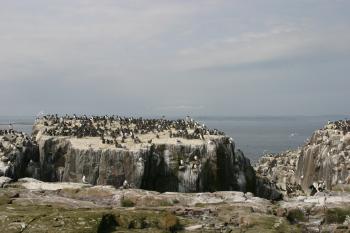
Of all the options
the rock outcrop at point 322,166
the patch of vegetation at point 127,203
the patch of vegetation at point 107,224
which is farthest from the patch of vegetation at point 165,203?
the rock outcrop at point 322,166

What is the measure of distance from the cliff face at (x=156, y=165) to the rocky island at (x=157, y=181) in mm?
188

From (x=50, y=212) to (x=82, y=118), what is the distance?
7454 cm

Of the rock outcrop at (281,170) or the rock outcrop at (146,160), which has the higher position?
the rock outcrop at (146,160)

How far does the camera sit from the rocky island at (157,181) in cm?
5225

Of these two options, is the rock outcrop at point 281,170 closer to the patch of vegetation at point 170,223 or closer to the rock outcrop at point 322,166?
the rock outcrop at point 322,166

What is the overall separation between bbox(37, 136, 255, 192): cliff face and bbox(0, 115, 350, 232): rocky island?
188mm

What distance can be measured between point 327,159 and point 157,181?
138 feet

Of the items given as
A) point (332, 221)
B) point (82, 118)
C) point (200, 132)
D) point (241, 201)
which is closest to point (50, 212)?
point (241, 201)

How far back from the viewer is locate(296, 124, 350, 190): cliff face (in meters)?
106

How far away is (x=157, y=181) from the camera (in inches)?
3713

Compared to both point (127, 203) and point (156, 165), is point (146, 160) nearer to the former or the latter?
point (156, 165)

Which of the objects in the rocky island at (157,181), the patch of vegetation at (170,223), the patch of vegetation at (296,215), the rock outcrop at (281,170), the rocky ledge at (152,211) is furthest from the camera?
the rock outcrop at (281,170)

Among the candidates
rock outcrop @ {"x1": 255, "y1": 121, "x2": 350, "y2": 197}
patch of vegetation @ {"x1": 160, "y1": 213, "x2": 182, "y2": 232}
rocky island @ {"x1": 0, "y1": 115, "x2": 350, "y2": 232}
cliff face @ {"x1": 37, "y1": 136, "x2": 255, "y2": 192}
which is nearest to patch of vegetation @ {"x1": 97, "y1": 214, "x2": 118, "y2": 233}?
rocky island @ {"x1": 0, "y1": 115, "x2": 350, "y2": 232}

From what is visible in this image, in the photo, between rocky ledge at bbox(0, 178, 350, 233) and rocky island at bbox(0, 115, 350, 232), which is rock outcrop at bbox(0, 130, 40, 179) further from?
rocky ledge at bbox(0, 178, 350, 233)
